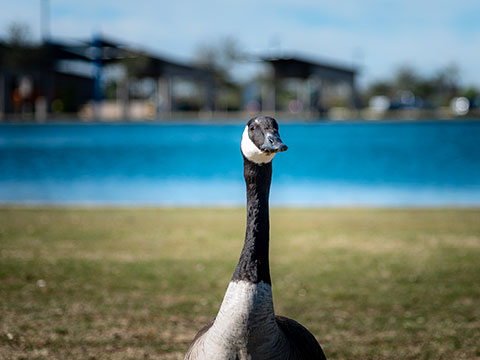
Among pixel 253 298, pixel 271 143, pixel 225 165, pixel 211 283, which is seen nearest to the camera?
pixel 271 143

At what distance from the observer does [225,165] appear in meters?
31.7

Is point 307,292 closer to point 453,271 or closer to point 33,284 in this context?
point 453,271

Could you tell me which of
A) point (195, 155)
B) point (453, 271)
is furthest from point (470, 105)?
point (453, 271)

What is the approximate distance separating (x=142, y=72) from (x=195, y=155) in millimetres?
25941

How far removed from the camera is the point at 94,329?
5.00m

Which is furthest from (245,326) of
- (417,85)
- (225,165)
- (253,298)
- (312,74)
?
(417,85)

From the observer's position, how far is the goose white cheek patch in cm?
263

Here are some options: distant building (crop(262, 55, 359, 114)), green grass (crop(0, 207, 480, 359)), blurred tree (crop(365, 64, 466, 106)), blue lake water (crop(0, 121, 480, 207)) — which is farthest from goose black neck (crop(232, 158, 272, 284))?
blurred tree (crop(365, 64, 466, 106))

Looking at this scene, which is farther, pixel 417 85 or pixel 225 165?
pixel 417 85

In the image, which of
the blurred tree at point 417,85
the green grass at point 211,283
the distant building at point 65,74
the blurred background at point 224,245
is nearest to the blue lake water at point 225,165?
the blurred background at point 224,245

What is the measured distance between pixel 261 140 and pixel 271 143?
0.30 feet

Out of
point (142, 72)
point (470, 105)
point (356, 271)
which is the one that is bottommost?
point (356, 271)

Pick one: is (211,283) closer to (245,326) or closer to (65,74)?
(245,326)

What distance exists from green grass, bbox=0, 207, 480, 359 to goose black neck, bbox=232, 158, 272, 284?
6.67 ft
